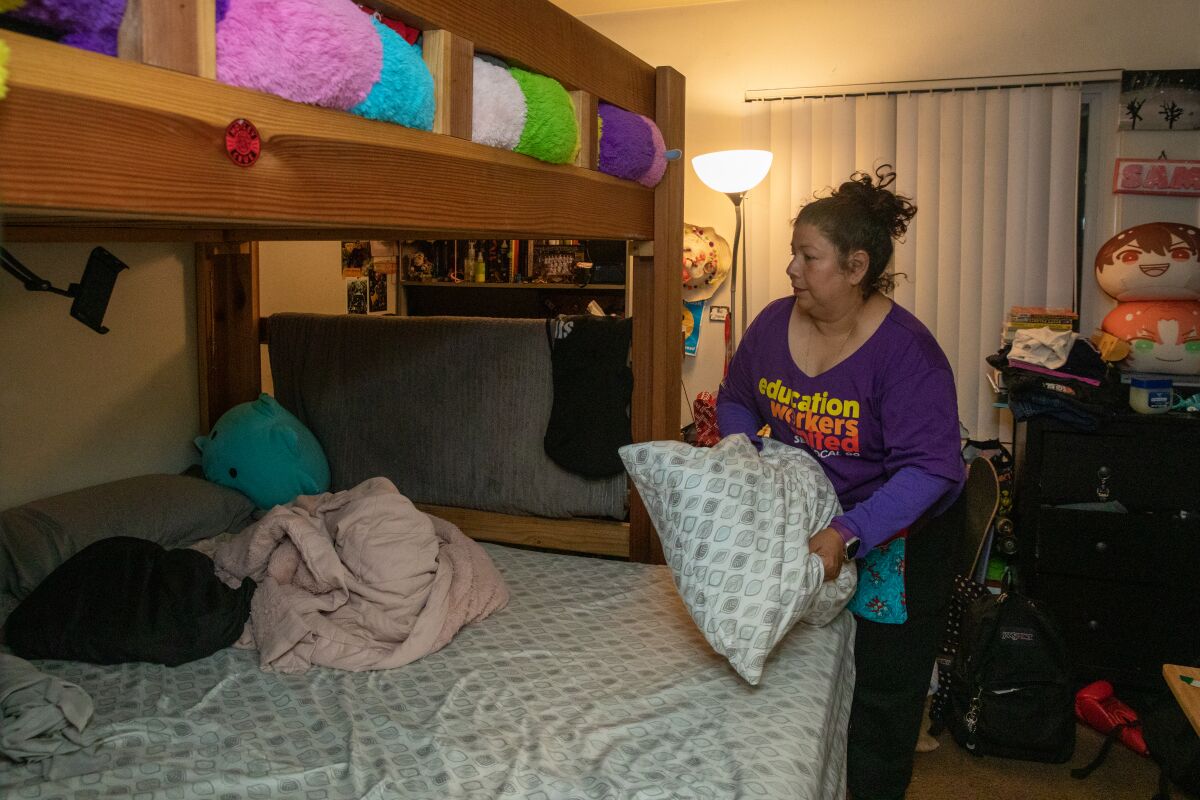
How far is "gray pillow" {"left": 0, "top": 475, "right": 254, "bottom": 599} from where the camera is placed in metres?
1.72

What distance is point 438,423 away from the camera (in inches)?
95.1

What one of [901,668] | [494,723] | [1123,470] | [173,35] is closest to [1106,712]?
[1123,470]

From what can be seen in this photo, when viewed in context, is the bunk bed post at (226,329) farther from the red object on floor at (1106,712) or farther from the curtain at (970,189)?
the red object on floor at (1106,712)

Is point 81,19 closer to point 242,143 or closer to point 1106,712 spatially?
point 242,143

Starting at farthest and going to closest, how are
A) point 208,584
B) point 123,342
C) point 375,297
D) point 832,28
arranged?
point 375,297 → point 832,28 → point 123,342 → point 208,584

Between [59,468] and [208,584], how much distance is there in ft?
2.51

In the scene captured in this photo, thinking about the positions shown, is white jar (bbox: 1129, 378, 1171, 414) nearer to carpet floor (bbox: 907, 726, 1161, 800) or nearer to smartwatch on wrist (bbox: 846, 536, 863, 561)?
carpet floor (bbox: 907, 726, 1161, 800)

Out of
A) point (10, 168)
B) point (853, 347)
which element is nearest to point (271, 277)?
point (853, 347)

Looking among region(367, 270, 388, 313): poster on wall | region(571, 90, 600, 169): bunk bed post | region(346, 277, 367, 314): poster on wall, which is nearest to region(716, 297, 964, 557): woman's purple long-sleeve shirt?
region(571, 90, 600, 169): bunk bed post

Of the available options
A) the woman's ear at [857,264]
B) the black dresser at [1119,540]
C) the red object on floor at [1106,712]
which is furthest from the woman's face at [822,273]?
the red object on floor at [1106,712]

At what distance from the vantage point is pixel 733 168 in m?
3.11

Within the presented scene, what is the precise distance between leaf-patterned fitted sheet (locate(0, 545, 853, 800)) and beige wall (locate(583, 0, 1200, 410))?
2.26 meters

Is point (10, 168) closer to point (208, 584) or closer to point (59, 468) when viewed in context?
point (208, 584)

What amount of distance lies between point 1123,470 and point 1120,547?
0.23 meters
